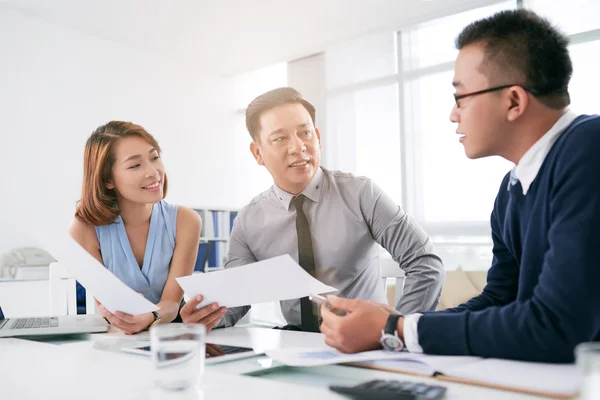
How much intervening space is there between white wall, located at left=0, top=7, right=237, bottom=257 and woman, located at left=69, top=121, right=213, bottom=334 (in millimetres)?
2987

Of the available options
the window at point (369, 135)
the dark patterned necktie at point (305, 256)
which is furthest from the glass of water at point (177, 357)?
the window at point (369, 135)

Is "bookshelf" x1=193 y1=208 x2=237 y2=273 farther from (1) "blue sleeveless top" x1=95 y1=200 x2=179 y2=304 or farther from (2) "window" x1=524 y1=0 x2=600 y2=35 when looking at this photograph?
(2) "window" x1=524 y1=0 x2=600 y2=35

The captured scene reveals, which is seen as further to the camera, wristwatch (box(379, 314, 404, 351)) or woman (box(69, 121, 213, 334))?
woman (box(69, 121, 213, 334))

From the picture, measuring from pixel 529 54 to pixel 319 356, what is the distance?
74cm

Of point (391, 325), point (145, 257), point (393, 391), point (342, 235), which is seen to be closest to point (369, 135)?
point (342, 235)

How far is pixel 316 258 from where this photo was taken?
1832mm

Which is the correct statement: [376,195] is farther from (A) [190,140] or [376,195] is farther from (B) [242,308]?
(A) [190,140]

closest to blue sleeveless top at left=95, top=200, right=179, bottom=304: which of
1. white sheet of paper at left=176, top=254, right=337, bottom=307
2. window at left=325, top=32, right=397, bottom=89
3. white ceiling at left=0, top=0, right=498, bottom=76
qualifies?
white sheet of paper at left=176, top=254, right=337, bottom=307

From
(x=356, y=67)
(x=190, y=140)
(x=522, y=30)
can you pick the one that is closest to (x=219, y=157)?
(x=190, y=140)

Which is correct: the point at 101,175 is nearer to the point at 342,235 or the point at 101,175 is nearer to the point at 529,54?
the point at 342,235

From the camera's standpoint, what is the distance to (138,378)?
0.82 metres

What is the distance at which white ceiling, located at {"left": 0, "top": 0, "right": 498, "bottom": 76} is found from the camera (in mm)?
5199

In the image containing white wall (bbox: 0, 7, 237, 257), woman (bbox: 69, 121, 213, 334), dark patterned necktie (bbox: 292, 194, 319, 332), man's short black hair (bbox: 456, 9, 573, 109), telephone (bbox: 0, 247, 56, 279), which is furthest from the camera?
white wall (bbox: 0, 7, 237, 257)

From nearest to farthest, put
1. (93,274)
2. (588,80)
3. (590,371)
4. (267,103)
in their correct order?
(590,371) < (93,274) < (267,103) < (588,80)
